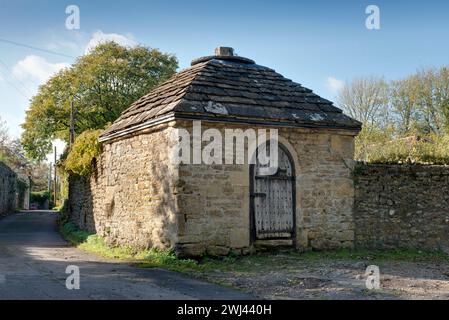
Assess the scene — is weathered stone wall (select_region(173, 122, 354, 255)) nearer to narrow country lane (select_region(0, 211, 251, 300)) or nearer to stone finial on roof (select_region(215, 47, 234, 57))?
narrow country lane (select_region(0, 211, 251, 300))

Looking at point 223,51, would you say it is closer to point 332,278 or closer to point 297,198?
point 297,198

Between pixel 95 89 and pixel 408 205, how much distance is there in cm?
2547

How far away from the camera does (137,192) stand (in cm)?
1193

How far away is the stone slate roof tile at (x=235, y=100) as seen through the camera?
1059cm

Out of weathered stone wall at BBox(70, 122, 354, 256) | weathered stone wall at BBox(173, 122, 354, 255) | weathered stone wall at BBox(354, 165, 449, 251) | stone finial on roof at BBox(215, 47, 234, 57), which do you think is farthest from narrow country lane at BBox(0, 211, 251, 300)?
stone finial on roof at BBox(215, 47, 234, 57)

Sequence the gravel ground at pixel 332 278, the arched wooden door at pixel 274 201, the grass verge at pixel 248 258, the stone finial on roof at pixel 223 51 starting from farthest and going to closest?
1. the stone finial on roof at pixel 223 51
2. the arched wooden door at pixel 274 201
3. the grass verge at pixel 248 258
4. the gravel ground at pixel 332 278

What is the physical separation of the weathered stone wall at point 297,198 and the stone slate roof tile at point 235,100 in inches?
12.7

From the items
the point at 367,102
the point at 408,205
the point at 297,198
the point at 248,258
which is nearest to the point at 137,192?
the point at 248,258

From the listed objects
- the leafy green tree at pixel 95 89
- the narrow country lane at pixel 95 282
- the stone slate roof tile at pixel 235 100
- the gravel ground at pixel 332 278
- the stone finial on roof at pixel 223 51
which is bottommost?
the gravel ground at pixel 332 278

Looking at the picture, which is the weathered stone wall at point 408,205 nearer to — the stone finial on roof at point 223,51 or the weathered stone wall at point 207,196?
the weathered stone wall at point 207,196

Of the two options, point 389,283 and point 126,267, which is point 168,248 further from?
point 389,283

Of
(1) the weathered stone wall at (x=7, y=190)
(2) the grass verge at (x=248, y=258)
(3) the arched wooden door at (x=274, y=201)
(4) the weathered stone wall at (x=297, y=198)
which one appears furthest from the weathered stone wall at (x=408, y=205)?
(1) the weathered stone wall at (x=7, y=190)
